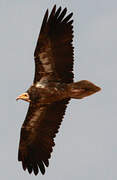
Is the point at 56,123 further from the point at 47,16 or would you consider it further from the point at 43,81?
the point at 47,16

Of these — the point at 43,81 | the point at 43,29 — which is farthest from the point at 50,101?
the point at 43,29

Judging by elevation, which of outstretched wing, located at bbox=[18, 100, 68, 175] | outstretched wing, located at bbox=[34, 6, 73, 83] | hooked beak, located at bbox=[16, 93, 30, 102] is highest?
outstretched wing, located at bbox=[34, 6, 73, 83]

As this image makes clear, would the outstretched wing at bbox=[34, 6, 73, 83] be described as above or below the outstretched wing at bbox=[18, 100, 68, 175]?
above

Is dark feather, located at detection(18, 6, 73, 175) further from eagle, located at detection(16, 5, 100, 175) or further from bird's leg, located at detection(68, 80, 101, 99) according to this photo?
bird's leg, located at detection(68, 80, 101, 99)

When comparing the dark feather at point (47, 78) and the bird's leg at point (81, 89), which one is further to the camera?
the dark feather at point (47, 78)

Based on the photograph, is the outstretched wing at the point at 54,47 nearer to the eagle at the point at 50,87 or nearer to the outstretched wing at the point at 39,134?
the eagle at the point at 50,87

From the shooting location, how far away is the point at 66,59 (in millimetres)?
18094

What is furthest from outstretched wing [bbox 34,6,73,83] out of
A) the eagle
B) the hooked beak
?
the hooked beak

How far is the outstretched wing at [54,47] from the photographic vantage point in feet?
59.7

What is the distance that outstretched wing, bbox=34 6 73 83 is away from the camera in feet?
59.7

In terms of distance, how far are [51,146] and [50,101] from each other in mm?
1600

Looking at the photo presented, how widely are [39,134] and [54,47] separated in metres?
2.77

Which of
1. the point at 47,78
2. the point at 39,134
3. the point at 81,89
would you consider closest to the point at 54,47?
the point at 47,78

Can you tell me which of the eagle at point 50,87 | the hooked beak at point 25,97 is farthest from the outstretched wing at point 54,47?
the hooked beak at point 25,97
